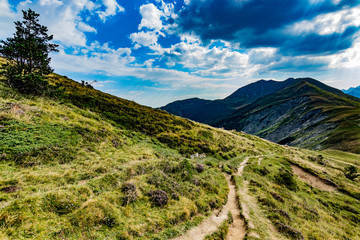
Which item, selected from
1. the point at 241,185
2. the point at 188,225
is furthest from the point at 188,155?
the point at 188,225

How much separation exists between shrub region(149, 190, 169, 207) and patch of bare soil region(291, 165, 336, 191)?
31.3 m

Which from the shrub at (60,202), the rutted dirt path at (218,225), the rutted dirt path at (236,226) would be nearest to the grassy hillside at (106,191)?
the shrub at (60,202)

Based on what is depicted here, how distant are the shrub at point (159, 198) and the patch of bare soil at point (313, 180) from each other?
3127 centimetres

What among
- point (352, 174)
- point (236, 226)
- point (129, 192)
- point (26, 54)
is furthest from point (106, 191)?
point (352, 174)

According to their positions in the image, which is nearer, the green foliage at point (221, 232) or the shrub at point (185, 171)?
the green foliage at point (221, 232)

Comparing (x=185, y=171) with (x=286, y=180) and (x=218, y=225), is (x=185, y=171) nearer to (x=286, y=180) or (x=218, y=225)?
(x=218, y=225)

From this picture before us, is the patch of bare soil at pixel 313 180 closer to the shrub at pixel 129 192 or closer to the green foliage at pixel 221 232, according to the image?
the green foliage at pixel 221 232

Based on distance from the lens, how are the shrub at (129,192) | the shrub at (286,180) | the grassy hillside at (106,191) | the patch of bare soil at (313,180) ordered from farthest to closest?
the patch of bare soil at (313,180), the shrub at (286,180), the shrub at (129,192), the grassy hillside at (106,191)

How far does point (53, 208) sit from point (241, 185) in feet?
65.8

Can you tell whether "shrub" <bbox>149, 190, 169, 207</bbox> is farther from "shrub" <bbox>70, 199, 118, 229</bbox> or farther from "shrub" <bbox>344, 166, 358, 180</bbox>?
"shrub" <bbox>344, 166, 358, 180</bbox>

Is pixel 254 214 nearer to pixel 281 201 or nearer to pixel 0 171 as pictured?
pixel 281 201

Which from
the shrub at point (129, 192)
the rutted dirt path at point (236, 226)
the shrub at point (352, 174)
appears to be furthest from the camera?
the shrub at point (352, 174)

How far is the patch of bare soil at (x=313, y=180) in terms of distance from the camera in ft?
92.7

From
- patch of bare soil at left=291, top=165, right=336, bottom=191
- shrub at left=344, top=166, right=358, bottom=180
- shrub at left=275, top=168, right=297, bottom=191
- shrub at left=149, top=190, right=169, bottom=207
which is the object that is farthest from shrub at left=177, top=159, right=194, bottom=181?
shrub at left=344, top=166, right=358, bottom=180
